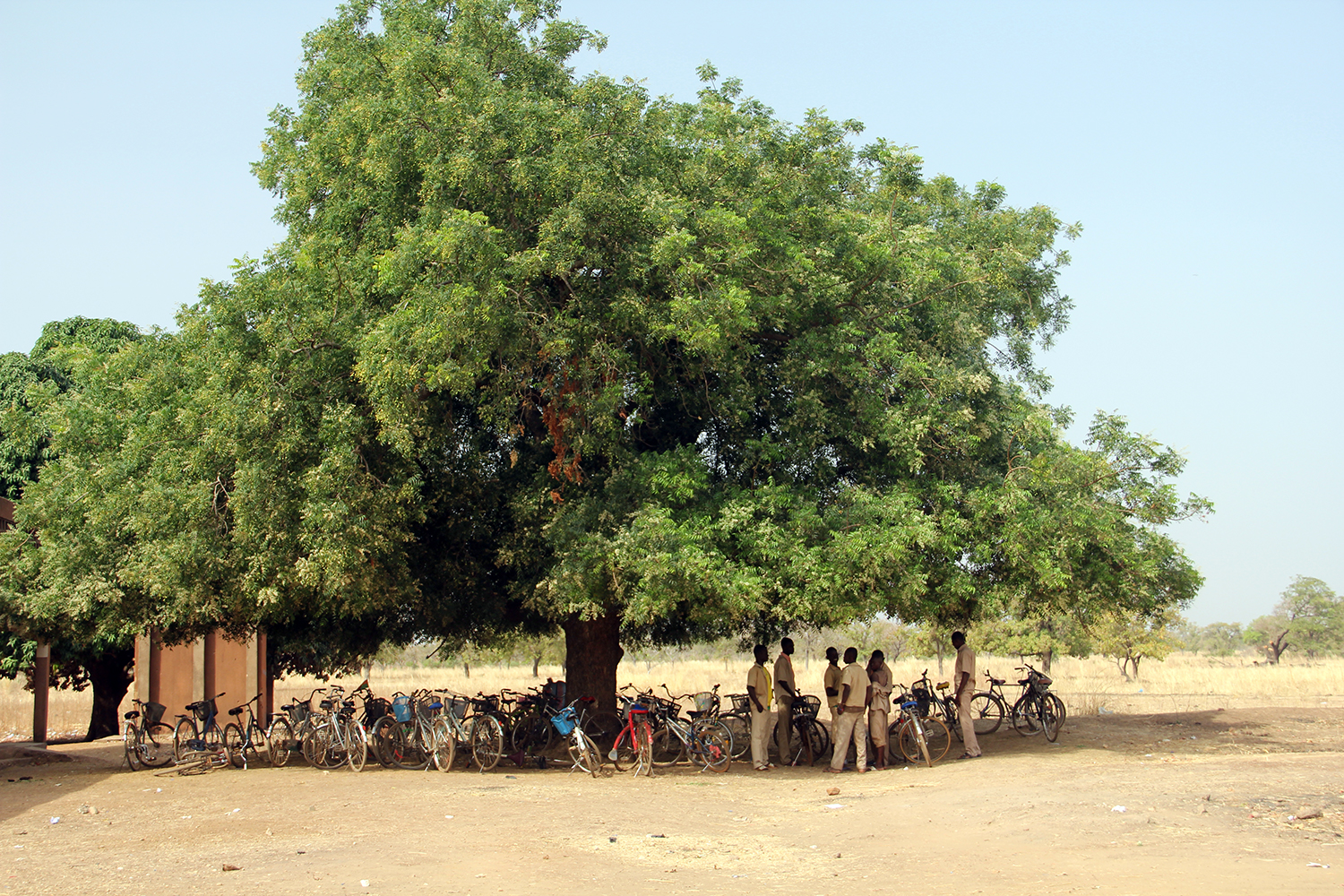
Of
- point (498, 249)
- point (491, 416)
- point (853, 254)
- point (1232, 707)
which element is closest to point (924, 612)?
point (853, 254)

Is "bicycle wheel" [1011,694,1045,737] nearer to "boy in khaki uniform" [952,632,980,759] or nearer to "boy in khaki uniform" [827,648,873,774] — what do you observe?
"boy in khaki uniform" [952,632,980,759]

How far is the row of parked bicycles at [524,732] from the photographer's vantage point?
1472cm

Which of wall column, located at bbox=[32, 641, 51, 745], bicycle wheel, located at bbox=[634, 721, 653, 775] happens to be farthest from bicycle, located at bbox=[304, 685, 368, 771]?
wall column, located at bbox=[32, 641, 51, 745]

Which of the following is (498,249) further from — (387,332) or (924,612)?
(924,612)

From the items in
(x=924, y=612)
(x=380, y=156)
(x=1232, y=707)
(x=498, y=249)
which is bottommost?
(x=1232, y=707)

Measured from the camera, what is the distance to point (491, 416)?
14.0m

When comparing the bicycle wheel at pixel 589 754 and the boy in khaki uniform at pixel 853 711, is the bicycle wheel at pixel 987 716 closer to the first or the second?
the boy in khaki uniform at pixel 853 711

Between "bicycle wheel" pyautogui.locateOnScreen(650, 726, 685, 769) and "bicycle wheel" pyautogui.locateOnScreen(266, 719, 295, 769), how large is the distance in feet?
17.9

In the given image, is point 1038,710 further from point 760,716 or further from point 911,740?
point 760,716

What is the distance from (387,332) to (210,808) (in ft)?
18.9

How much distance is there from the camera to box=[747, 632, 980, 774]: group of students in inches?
580

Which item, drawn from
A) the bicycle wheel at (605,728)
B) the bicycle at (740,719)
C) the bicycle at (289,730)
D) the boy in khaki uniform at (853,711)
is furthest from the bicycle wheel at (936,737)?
the bicycle at (289,730)

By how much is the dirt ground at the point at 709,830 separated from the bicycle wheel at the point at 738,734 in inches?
55.4

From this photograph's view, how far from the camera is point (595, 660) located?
56.5ft
